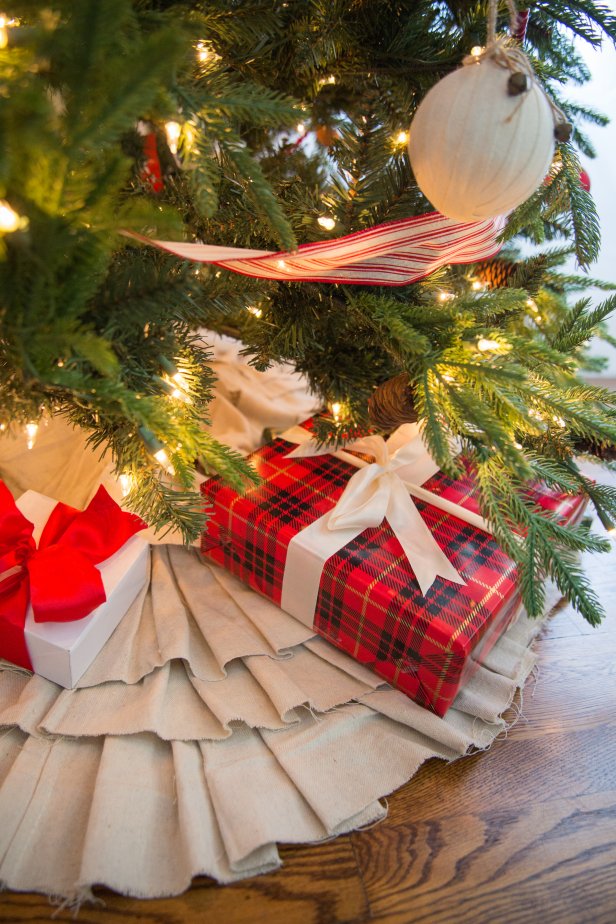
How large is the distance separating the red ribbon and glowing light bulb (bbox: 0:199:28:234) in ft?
1.15

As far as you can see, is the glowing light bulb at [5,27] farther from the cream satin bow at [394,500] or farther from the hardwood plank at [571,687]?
the hardwood plank at [571,687]

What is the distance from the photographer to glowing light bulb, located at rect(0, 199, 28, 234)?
0.38m

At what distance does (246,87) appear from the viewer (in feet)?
1.51

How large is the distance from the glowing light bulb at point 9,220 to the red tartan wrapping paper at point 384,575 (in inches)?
13.1

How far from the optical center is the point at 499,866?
1.76 feet

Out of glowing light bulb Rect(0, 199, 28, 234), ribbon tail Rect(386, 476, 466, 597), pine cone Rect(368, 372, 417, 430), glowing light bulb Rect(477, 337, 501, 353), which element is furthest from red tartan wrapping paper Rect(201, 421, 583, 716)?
glowing light bulb Rect(0, 199, 28, 234)

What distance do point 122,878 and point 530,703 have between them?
46cm

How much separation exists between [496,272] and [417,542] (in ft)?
1.43

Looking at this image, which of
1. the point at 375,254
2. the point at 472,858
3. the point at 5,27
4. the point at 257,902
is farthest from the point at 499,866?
the point at 5,27

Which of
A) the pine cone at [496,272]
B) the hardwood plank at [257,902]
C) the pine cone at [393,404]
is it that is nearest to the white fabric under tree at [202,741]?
the hardwood plank at [257,902]

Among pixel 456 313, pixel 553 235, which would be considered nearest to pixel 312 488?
pixel 456 313

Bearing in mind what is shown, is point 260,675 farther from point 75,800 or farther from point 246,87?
point 246,87

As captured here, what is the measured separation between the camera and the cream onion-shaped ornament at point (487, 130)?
1.35 feet

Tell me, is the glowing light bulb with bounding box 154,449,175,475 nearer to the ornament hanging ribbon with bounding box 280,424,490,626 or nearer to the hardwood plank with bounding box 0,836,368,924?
the ornament hanging ribbon with bounding box 280,424,490,626
